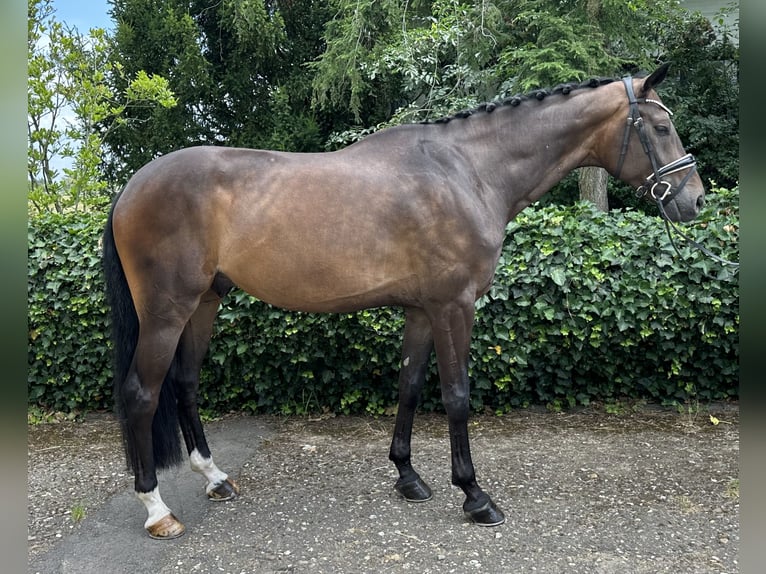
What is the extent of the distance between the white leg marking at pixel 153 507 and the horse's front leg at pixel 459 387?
1524 millimetres

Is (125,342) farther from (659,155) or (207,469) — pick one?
(659,155)

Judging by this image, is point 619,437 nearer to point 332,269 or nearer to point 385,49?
point 332,269

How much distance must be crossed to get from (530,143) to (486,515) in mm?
1964

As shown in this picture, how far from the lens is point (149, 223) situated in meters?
2.87

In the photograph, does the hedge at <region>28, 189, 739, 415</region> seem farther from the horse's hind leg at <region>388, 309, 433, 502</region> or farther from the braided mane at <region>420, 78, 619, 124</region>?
the braided mane at <region>420, 78, 619, 124</region>

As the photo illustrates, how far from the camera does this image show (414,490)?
321cm

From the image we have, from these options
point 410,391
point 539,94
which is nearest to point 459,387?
point 410,391

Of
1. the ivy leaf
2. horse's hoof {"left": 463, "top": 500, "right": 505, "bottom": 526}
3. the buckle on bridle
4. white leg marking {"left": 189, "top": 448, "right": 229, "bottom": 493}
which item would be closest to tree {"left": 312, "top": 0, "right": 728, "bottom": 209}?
the ivy leaf

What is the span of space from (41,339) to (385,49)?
5.36 meters

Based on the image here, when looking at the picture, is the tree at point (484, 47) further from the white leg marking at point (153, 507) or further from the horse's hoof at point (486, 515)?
the white leg marking at point (153, 507)

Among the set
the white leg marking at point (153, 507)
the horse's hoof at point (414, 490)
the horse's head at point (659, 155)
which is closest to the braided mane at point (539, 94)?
the horse's head at point (659, 155)

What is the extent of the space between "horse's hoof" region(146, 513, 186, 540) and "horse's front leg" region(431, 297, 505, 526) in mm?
1452

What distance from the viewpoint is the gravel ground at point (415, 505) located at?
2633 millimetres

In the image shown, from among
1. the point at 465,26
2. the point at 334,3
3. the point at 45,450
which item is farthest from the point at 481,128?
the point at 334,3
